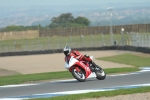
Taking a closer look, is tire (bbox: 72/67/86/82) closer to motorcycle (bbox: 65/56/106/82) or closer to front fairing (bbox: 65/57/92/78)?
motorcycle (bbox: 65/56/106/82)

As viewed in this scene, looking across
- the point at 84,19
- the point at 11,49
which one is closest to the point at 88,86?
the point at 11,49

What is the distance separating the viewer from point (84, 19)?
150 m

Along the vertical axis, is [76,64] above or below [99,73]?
above

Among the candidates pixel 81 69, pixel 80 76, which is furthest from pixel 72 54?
pixel 80 76

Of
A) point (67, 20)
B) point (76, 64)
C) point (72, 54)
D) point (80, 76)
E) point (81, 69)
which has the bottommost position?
point (67, 20)

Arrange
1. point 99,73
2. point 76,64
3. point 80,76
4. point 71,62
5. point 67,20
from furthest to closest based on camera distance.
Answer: point 67,20 → point 99,73 → point 80,76 → point 76,64 → point 71,62

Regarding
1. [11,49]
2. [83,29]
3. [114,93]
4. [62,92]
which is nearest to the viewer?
[114,93]

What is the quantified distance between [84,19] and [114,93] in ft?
444

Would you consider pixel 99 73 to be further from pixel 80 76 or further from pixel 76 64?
pixel 76 64

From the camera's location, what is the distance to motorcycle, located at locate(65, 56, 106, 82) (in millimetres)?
19078

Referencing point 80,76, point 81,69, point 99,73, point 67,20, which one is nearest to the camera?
point 81,69

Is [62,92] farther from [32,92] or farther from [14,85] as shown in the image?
[14,85]

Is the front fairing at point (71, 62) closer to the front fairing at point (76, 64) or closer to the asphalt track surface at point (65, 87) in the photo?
the front fairing at point (76, 64)

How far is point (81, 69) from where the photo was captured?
19.5m
